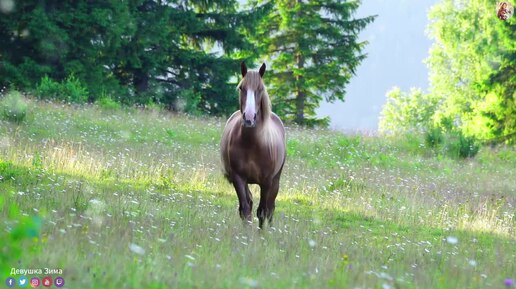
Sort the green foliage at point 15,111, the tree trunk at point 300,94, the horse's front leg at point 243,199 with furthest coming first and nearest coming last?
the tree trunk at point 300,94 → the green foliage at point 15,111 → the horse's front leg at point 243,199

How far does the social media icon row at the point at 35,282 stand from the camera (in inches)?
169

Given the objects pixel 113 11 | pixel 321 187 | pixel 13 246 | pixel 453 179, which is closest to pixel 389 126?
pixel 113 11

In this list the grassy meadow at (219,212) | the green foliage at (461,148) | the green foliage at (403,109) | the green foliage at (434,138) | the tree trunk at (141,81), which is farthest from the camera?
the green foliage at (403,109)

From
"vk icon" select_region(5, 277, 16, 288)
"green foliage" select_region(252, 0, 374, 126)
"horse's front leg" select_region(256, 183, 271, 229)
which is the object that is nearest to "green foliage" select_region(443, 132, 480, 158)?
"green foliage" select_region(252, 0, 374, 126)

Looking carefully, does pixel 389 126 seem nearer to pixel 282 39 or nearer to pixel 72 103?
pixel 282 39

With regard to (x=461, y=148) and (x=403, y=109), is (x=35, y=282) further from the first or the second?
(x=403, y=109)

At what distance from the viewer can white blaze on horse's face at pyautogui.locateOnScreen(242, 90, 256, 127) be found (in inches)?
335

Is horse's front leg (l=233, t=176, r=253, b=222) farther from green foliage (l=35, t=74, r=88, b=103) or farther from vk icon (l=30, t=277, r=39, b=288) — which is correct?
green foliage (l=35, t=74, r=88, b=103)

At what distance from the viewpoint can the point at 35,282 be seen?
14.5 feet

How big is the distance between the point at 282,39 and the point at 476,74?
1843cm

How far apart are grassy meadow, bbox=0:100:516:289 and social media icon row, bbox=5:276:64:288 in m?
0.07

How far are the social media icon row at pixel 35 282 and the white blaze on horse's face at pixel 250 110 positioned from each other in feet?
14.0

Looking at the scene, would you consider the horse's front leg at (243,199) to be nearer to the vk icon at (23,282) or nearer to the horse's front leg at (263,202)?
the horse's front leg at (263,202)

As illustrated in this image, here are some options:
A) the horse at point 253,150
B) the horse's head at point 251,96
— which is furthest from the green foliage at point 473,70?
the horse's head at point 251,96
